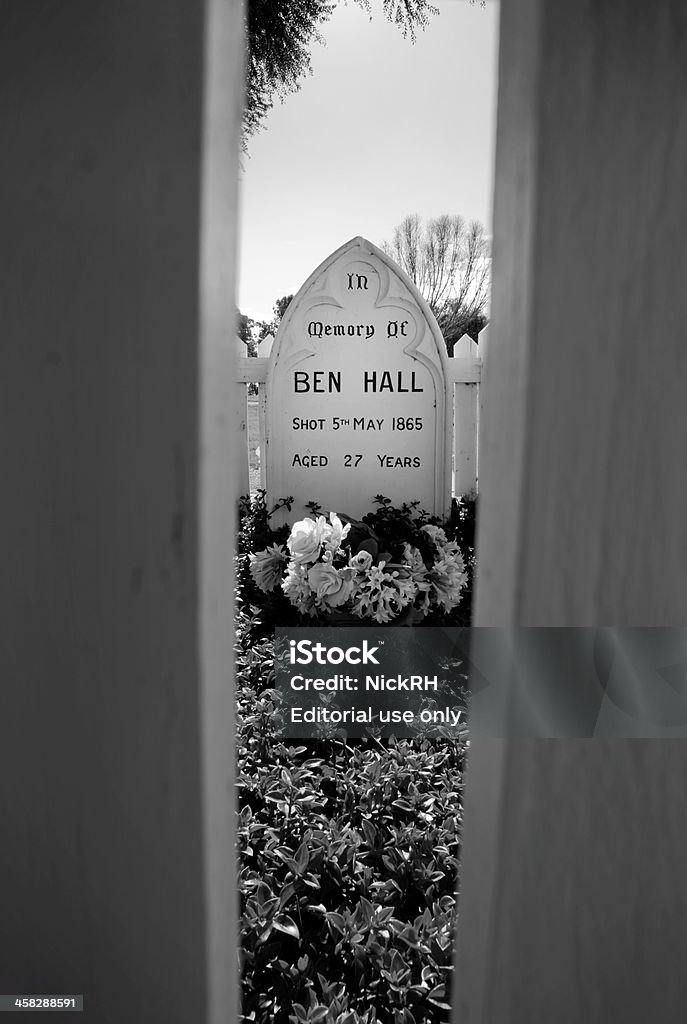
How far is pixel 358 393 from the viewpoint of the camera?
14.7ft
